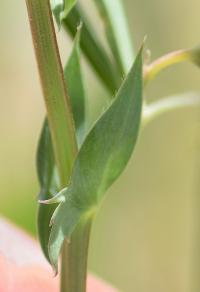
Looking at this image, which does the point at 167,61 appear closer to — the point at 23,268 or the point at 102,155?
the point at 102,155

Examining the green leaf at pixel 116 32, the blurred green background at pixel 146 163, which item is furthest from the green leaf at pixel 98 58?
the blurred green background at pixel 146 163

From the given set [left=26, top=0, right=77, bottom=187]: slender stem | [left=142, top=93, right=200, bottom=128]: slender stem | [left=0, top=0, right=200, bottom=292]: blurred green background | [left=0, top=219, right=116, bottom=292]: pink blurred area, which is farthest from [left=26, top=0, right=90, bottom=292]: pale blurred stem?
[left=0, top=0, right=200, bottom=292]: blurred green background

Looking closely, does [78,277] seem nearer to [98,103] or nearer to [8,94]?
[98,103]

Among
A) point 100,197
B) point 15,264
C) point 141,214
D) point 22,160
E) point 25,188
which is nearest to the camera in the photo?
point 100,197

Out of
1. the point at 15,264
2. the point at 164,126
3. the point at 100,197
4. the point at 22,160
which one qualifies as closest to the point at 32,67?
the point at 22,160

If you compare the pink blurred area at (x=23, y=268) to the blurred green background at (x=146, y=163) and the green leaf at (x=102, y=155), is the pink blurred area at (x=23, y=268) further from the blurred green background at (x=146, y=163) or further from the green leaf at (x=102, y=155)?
the blurred green background at (x=146, y=163)
